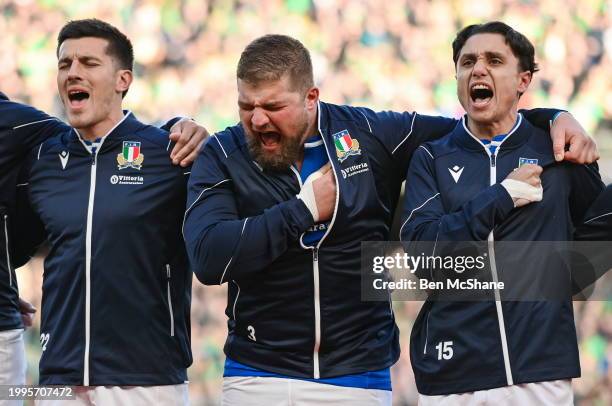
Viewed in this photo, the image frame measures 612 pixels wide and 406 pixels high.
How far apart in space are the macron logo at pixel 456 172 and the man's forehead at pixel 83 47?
125 cm

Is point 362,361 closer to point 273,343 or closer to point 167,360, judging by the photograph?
point 273,343

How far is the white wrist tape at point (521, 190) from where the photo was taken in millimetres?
2875

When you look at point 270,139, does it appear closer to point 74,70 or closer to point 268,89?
point 268,89

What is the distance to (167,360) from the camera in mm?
3270

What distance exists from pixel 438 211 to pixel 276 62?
2.08 ft

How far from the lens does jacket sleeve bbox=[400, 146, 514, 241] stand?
9.28 feet

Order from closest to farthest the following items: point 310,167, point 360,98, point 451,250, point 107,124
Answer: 1. point 451,250
2. point 310,167
3. point 107,124
4. point 360,98

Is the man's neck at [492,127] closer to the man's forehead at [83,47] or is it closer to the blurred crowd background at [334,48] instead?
the man's forehead at [83,47]

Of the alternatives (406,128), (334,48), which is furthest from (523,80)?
(334,48)

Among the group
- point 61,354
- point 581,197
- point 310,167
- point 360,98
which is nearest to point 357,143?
point 310,167

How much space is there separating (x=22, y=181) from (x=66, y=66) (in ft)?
1.36

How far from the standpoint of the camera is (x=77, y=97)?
3475mm

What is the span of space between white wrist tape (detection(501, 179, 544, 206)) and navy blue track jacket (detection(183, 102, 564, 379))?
1.42ft

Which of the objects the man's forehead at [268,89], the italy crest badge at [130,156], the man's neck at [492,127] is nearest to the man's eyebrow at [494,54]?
the man's neck at [492,127]
